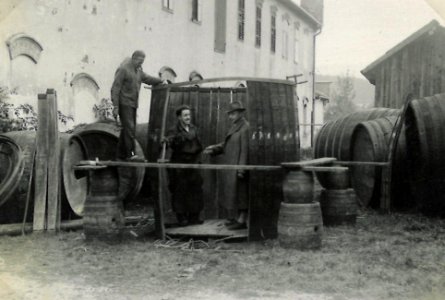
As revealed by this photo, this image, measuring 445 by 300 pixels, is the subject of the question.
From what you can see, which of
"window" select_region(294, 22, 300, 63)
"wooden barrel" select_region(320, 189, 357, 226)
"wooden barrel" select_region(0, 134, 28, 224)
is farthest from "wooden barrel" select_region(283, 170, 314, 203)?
"window" select_region(294, 22, 300, 63)

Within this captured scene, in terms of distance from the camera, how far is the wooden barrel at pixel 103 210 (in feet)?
23.8

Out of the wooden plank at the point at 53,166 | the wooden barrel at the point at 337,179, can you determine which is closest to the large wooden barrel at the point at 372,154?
the wooden barrel at the point at 337,179

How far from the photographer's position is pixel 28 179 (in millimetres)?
8344

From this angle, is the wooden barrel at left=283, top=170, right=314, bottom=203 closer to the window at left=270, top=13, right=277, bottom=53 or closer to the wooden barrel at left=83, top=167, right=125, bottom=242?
the wooden barrel at left=83, top=167, right=125, bottom=242

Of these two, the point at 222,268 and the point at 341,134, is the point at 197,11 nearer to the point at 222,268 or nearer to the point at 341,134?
the point at 341,134

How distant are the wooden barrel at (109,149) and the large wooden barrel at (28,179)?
1.96 feet

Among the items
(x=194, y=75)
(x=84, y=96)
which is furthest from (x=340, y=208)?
(x=194, y=75)

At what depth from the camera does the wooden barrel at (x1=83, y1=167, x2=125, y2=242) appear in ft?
23.8

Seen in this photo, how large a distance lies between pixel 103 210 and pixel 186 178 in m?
1.49

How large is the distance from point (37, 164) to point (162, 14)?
932 centimetres

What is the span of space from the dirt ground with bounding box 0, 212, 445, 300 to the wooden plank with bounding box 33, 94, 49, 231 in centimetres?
34

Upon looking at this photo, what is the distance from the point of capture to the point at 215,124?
31.9 ft

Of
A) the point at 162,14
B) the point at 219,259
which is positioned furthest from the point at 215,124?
the point at 162,14

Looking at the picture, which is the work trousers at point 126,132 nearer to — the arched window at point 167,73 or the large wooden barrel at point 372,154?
the large wooden barrel at point 372,154
